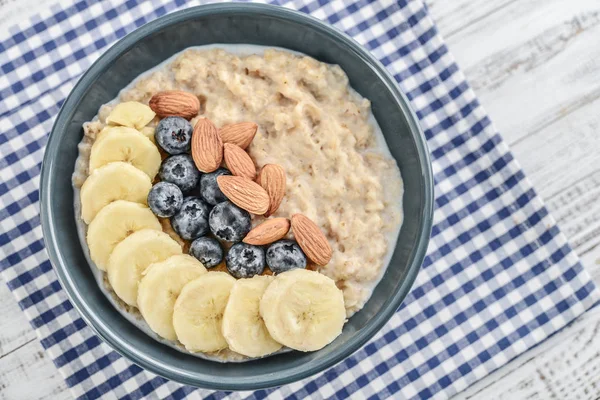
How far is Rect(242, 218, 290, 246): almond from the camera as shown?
1836 mm

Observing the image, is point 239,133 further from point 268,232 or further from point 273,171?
point 268,232

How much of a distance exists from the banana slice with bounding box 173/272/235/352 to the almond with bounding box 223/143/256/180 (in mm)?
297

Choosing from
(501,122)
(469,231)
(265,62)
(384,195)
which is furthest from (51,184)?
(501,122)

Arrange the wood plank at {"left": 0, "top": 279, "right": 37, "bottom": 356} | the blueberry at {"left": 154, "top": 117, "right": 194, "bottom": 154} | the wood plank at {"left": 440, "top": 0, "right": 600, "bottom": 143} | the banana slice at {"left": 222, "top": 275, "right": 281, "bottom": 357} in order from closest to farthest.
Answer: the banana slice at {"left": 222, "top": 275, "right": 281, "bottom": 357} → the blueberry at {"left": 154, "top": 117, "right": 194, "bottom": 154} → the wood plank at {"left": 0, "top": 279, "right": 37, "bottom": 356} → the wood plank at {"left": 440, "top": 0, "right": 600, "bottom": 143}

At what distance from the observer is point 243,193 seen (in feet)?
6.04

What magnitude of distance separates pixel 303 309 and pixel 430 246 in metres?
0.58

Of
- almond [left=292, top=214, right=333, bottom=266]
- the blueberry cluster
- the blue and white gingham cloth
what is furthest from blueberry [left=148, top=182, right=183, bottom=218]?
the blue and white gingham cloth

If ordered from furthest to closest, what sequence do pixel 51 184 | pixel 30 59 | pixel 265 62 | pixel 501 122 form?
pixel 501 122, pixel 30 59, pixel 265 62, pixel 51 184

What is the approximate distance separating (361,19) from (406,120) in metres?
0.48

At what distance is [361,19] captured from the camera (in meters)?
2.21

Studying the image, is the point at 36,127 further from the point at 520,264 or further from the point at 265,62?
the point at 520,264

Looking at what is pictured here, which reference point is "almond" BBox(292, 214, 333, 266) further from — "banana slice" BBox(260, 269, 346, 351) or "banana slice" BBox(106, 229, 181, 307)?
"banana slice" BBox(106, 229, 181, 307)

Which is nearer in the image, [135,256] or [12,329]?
[135,256]

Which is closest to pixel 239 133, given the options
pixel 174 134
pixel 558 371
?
pixel 174 134
